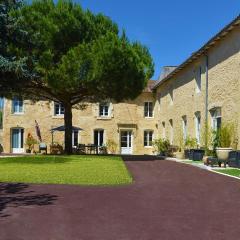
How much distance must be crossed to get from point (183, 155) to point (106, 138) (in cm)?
1387

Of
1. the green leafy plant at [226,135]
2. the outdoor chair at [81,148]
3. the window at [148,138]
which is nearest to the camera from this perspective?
the green leafy plant at [226,135]

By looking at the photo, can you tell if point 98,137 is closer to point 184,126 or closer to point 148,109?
point 148,109

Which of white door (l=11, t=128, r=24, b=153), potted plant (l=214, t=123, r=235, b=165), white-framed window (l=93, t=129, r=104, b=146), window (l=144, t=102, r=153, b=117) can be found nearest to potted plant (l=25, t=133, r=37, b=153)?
white door (l=11, t=128, r=24, b=153)

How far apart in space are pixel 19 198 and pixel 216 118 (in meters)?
14.1

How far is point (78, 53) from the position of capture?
21.6 metres

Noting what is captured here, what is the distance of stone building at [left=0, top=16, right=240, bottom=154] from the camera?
19.4m

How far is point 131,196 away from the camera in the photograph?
30.1 ft

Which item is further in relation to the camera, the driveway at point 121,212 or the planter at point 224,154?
the planter at point 224,154

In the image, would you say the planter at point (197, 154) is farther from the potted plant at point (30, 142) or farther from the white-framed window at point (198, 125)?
the potted plant at point (30, 142)

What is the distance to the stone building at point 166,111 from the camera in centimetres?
1938

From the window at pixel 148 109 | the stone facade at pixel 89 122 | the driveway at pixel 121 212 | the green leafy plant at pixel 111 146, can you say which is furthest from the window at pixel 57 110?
the driveway at pixel 121 212

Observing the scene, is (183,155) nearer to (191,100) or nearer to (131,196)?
(191,100)

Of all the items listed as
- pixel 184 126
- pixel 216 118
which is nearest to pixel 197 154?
pixel 216 118

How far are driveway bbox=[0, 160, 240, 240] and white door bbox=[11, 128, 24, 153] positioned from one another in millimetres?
26957
